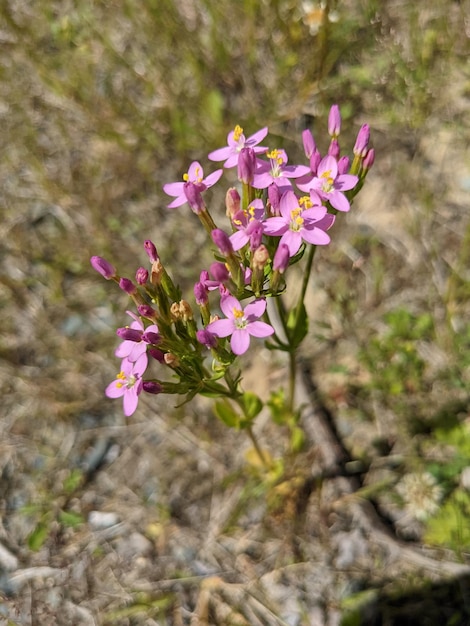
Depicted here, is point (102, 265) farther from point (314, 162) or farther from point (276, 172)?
point (314, 162)

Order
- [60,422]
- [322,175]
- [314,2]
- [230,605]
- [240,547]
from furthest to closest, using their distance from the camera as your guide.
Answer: [314,2]
[60,422]
[240,547]
[230,605]
[322,175]

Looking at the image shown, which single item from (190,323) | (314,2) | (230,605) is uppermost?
(314,2)

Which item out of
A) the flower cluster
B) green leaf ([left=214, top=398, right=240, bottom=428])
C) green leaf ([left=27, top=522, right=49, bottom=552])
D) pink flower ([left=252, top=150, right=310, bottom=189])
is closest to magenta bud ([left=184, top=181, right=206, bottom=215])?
the flower cluster

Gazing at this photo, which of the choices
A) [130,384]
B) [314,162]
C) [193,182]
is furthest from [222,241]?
Answer: [130,384]

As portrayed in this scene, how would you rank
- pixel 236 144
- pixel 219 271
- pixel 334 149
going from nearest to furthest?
pixel 219 271 → pixel 334 149 → pixel 236 144

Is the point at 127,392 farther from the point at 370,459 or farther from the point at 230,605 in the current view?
the point at 370,459

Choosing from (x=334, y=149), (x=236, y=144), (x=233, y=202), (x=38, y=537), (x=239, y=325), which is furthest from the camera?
(x=38, y=537)

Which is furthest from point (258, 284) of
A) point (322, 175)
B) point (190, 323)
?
point (322, 175)
